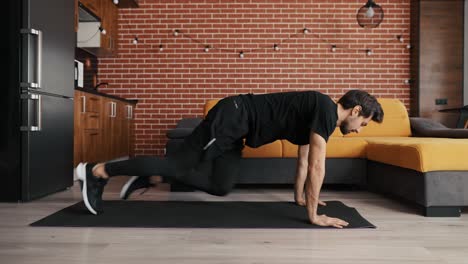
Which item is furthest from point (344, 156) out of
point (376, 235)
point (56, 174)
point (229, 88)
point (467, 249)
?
point (229, 88)

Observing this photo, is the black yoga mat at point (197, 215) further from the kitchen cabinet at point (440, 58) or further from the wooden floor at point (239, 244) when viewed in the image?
the kitchen cabinet at point (440, 58)

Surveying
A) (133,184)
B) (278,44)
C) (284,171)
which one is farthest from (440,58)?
(133,184)

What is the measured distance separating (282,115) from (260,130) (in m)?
0.15

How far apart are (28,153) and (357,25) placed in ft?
14.9

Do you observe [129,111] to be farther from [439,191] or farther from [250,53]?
[439,191]

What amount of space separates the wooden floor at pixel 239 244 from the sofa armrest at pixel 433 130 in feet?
4.47

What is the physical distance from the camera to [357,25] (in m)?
5.94

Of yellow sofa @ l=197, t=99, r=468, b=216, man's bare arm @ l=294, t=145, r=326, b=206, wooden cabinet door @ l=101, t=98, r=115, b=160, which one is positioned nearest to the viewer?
yellow sofa @ l=197, t=99, r=468, b=216

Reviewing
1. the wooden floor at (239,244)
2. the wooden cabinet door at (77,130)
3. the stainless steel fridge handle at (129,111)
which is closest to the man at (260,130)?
the wooden floor at (239,244)

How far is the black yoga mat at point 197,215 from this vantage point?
236cm

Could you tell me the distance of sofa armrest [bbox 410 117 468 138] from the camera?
148 inches

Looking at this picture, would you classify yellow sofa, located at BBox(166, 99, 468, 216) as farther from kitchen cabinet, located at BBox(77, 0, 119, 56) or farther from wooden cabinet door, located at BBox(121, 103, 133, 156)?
kitchen cabinet, located at BBox(77, 0, 119, 56)

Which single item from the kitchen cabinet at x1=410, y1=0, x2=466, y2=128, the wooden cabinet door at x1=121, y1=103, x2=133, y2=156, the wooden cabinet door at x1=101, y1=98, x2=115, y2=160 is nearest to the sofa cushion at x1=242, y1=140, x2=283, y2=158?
the wooden cabinet door at x1=101, y1=98, x2=115, y2=160

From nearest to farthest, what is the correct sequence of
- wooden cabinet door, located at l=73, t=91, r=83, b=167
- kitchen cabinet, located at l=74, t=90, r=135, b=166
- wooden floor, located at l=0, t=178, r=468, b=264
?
wooden floor, located at l=0, t=178, r=468, b=264 < wooden cabinet door, located at l=73, t=91, r=83, b=167 < kitchen cabinet, located at l=74, t=90, r=135, b=166
